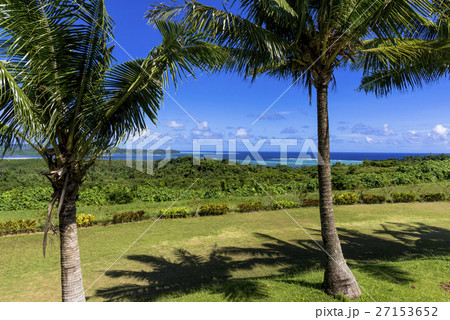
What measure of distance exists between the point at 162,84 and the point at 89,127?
1240 millimetres

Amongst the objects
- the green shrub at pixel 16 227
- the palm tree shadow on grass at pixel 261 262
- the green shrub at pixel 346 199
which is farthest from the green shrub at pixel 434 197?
the green shrub at pixel 16 227

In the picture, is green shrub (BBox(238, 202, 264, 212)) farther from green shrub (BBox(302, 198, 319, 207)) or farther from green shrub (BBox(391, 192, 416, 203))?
green shrub (BBox(391, 192, 416, 203))

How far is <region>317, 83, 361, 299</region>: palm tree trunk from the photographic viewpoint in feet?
14.7

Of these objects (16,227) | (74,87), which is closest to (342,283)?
(74,87)

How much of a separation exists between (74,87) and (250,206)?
1024cm

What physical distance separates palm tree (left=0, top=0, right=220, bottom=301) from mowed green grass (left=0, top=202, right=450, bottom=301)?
2.24m

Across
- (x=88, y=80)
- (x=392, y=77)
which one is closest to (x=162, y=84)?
(x=88, y=80)

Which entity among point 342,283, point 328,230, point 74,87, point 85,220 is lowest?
point 85,220

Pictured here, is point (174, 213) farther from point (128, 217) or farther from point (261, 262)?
point (261, 262)

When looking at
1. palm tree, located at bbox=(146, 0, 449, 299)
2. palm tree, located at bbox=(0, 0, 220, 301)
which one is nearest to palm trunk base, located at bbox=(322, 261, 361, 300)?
palm tree, located at bbox=(146, 0, 449, 299)

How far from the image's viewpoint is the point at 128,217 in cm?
1101

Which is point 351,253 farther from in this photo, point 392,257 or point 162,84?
point 162,84

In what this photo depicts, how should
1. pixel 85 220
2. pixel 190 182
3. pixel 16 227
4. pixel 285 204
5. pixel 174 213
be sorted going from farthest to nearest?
pixel 190 182 → pixel 285 204 → pixel 174 213 → pixel 85 220 → pixel 16 227

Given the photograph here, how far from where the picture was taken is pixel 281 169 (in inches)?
829
